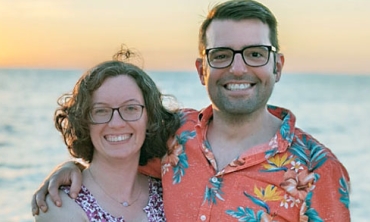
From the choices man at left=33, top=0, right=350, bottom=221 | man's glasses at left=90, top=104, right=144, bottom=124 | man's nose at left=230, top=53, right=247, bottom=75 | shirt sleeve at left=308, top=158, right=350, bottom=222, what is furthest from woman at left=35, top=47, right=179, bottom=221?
shirt sleeve at left=308, top=158, right=350, bottom=222

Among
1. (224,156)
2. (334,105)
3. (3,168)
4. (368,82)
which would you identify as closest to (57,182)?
(224,156)

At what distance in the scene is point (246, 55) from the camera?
3.59 m

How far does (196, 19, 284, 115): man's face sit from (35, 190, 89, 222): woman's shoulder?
38.0 inches

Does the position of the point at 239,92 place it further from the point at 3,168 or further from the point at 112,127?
the point at 3,168

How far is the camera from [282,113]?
3842 millimetres

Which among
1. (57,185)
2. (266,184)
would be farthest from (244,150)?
(57,185)

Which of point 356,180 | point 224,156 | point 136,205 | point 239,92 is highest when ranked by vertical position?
point 239,92

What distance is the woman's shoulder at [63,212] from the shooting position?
327cm

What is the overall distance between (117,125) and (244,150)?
0.72 m

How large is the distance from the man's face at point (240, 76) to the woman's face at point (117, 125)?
443 millimetres

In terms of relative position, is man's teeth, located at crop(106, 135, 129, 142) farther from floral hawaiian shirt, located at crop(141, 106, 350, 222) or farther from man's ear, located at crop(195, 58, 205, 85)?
man's ear, located at crop(195, 58, 205, 85)

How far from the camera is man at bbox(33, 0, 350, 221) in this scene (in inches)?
130

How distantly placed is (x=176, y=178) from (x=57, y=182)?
65 centimetres

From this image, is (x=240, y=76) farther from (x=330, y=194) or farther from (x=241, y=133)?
(x=330, y=194)
